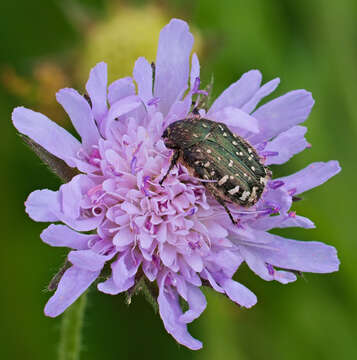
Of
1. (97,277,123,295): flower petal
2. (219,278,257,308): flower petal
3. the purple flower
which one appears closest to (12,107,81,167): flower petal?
the purple flower

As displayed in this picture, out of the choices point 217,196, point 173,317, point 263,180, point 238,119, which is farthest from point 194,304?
point 238,119

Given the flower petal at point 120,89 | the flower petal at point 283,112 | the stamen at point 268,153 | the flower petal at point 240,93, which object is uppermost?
the flower petal at point 120,89

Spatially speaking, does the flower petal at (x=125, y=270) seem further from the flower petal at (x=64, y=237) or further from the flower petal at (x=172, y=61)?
the flower petal at (x=172, y=61)

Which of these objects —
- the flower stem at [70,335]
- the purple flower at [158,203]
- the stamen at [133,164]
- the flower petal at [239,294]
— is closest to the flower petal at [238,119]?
the purple flower at [158,203]

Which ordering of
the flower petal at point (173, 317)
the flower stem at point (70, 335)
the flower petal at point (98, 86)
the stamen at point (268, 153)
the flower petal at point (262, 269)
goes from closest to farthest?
1. the flower petal at point (173, 317)
2. the flower petal at point (98, 86)
3. the flower petal at point (262, 269)
4. the stamen at point (268, 153)
5. the flower stem at point (70, 335)

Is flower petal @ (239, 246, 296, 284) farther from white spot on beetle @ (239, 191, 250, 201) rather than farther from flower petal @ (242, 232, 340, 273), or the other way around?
white spot on beetle @ (239, 191, 250, 201)

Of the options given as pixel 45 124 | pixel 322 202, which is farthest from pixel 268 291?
pixel 45 124
